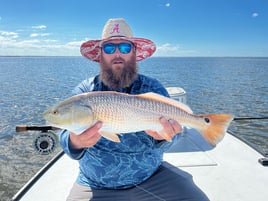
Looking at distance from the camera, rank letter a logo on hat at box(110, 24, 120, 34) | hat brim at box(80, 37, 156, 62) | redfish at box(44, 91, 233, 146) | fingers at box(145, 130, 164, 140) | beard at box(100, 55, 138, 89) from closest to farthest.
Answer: redfish at box(44, 91, 233, 146), fingers at box(145, 130, 164, 140), beard at box(100, 55, 138, 89), letter a logo on hat at box(110, 24, 120, 34), hat brim at box(80, 37, 156, 62)

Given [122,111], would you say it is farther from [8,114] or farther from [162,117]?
[8,114]

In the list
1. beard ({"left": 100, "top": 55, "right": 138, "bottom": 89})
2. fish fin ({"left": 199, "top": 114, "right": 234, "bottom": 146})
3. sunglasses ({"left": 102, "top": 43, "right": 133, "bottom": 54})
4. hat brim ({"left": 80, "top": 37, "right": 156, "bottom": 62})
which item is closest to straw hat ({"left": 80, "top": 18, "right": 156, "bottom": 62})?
hat brim ({"left": 80, "top": 37, "right": 156, "bottom": 62})

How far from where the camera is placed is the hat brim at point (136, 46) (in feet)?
11.8

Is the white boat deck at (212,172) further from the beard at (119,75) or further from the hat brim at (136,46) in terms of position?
the hat brim at (136,46)

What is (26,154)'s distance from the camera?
8953 mm

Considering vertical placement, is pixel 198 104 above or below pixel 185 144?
below

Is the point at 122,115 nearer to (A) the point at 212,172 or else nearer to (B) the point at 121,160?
(B) the point at 121,160

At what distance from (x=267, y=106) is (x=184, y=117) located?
17.1 m

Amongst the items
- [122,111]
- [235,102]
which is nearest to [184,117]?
[122,111]

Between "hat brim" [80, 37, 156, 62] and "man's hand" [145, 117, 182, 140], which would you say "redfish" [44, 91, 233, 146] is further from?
"hat brim" [80, 37, 156, 62]

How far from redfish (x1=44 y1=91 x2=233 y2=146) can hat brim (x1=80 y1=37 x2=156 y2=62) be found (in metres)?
1.24

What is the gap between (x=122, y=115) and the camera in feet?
7.69

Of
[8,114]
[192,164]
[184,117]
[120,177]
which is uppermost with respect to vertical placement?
[184,117]

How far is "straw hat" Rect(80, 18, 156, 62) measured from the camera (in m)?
3.34
